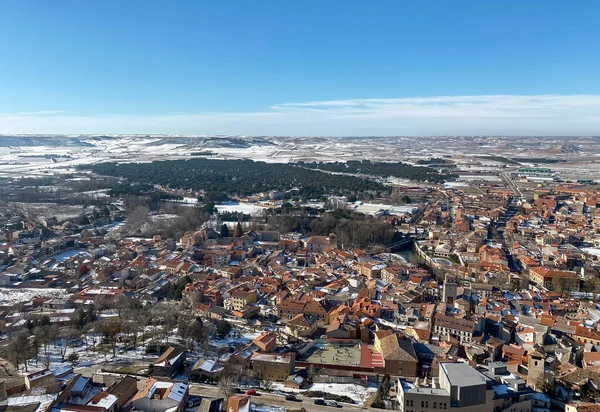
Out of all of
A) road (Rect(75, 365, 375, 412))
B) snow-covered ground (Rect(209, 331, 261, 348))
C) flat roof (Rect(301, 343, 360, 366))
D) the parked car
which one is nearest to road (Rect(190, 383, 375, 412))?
road (Rect(75, 365, 375, 412))

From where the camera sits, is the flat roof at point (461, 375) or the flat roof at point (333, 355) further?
the flat roof at point (333, 355)

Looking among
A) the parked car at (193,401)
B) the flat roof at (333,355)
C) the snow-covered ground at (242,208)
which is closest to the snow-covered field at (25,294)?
the parked car at (193,401)

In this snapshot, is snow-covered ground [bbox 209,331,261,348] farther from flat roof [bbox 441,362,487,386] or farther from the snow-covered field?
the snow-covered field

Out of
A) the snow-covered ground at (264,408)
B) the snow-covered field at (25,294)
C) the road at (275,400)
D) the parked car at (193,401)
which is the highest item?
the parked car at (193,401)

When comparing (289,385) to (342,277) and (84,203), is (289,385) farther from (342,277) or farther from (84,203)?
(84,203)

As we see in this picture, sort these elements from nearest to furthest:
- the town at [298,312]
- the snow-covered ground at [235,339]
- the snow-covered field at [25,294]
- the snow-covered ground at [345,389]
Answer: the town at [298,312]
the snow-covered ground at [345,389]
the snow-covered ground at [235,339]
the snow-covered field at [25,294]

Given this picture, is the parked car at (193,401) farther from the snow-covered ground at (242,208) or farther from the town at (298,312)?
the snow-covered ground at (242,208)

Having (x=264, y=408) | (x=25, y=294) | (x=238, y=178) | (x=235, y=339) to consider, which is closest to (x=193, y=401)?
(x=264, y=408)
